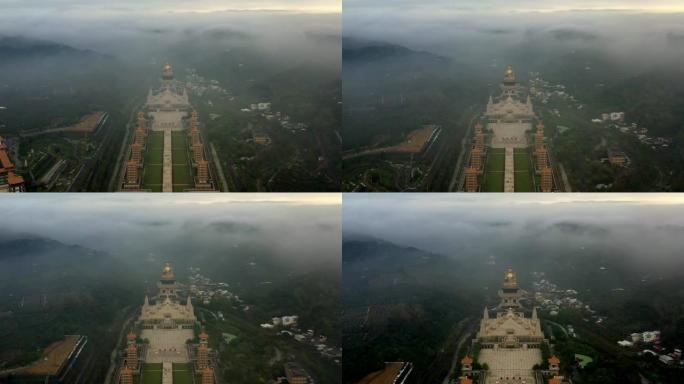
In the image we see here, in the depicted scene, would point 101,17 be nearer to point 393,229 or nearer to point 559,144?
point 393,229

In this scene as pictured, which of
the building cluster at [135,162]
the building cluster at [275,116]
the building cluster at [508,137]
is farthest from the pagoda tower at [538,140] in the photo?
the building cluster at [135,162]

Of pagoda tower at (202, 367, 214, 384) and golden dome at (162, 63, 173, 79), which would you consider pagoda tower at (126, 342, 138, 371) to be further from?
golden dome at (162, 63, 173, 79)

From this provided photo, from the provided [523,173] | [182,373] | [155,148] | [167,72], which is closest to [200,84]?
[167,72]

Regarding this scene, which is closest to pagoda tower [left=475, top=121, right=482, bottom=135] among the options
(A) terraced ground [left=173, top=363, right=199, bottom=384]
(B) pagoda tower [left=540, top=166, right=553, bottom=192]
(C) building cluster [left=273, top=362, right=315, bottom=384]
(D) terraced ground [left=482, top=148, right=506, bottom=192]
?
(D) terraced ground [left=482, top=148, right=506, bottom=192]

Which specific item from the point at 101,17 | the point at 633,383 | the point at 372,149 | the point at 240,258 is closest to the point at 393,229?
the point at 372,149

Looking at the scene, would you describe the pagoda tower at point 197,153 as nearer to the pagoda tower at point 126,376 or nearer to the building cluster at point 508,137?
the pagoda tower at point 126,376

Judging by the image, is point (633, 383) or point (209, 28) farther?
point (209, 28)
